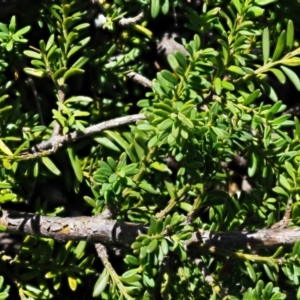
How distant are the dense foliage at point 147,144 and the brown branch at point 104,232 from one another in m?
0.02

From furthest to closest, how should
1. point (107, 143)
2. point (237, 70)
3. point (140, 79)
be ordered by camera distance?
point (140, 79), point (107, 143), point (237, 70)

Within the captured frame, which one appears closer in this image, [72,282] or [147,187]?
[147,187]

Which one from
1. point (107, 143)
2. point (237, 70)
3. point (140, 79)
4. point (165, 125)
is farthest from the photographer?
point (140, 79)

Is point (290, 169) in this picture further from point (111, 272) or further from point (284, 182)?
point (111, 272)

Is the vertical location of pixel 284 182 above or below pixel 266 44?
below

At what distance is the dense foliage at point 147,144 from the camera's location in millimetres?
1012

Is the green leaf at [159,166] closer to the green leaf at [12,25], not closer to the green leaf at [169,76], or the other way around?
the green leaf at [169,76]

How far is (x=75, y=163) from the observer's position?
1140mm

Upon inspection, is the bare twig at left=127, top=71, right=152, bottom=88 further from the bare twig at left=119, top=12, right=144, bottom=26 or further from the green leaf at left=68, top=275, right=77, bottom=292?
the green leaf at left=68, top=275, right=77, bottom=292

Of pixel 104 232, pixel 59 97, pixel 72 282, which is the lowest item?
pixel 72 282

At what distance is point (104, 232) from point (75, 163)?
5.9 inches

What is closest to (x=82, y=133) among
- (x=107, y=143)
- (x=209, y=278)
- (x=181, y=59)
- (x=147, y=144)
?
(x=107, y=143)

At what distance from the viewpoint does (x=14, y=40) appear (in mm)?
1095

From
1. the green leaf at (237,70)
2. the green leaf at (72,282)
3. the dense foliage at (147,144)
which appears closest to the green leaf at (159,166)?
the dense foliage at (147,144)
